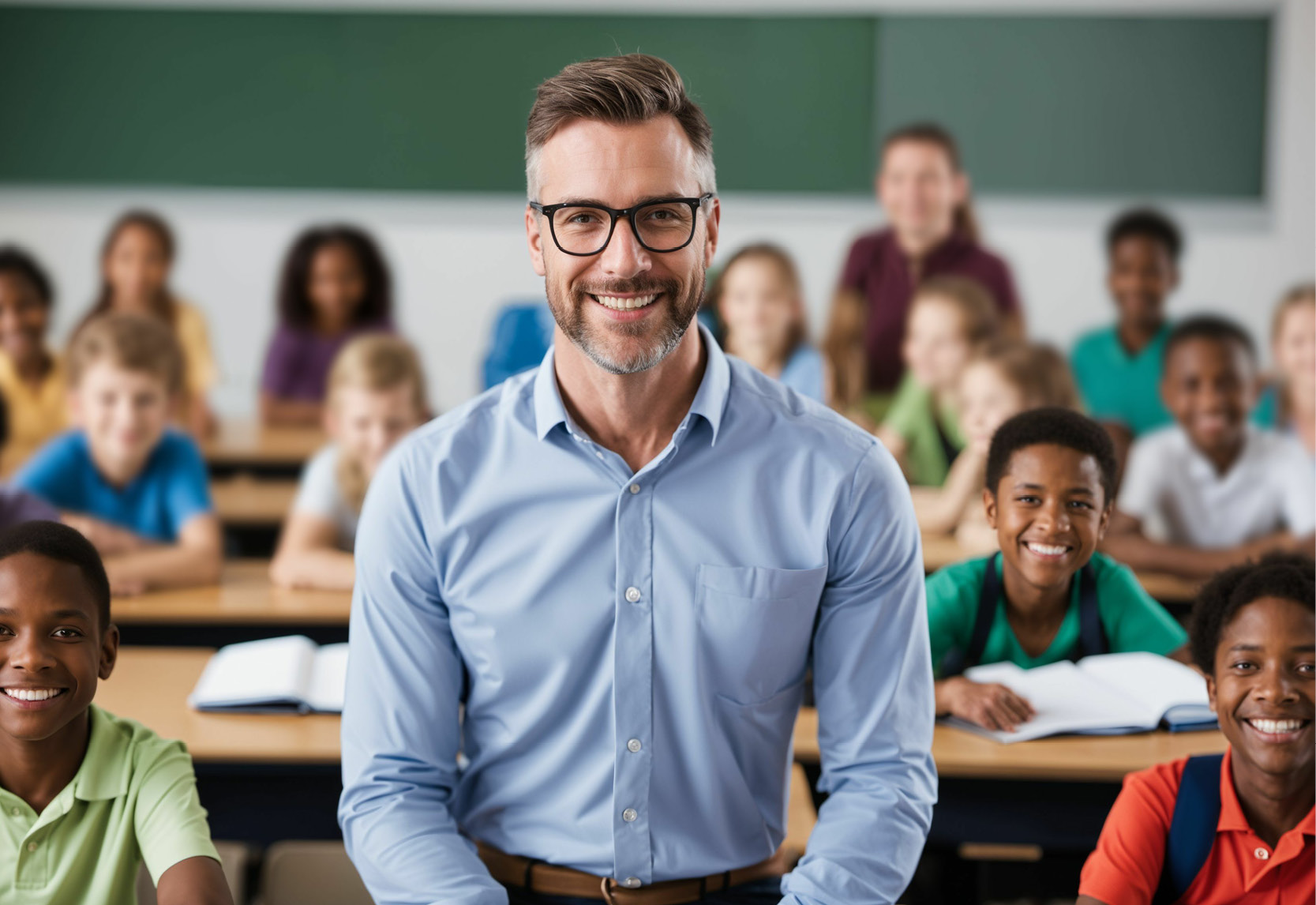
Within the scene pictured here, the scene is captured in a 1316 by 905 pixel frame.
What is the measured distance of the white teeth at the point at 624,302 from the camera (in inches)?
59.0

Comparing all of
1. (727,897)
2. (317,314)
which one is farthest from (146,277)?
(727,897)

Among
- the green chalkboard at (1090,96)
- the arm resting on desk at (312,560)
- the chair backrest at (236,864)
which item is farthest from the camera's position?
the green chalkboard at (1090,96)

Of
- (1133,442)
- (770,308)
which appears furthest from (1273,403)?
(770,308)

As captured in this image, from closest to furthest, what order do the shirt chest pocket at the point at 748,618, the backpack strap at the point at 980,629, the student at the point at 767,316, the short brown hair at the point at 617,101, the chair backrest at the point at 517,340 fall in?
the short brown hair at the point at 617,101
the shirt chest pocket at the point at 748,618
the backpack strap at the point at 980,629
the student at the point at 767,316
the chair backrest at the point at 517,340

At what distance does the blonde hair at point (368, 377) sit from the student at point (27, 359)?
1.59 metres

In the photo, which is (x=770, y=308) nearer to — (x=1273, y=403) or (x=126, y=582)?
(x=1273, y=403)

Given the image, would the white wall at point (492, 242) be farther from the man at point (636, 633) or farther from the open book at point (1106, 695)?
the man at point (636, 633)

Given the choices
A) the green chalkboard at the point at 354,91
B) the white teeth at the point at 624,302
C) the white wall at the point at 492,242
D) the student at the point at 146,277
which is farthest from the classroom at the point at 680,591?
the green chalkboard at the point at 354,91

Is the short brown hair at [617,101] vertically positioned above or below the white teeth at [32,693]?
above

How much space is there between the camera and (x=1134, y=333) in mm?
4523

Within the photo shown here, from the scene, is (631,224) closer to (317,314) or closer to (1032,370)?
(1032,370)

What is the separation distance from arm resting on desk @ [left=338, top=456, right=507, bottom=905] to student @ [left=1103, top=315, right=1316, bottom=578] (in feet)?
6.05

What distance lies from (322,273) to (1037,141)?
3.14 metres

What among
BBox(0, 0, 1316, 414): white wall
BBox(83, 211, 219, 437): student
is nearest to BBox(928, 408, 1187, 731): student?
BBox(83, 211, 219, 437): student
